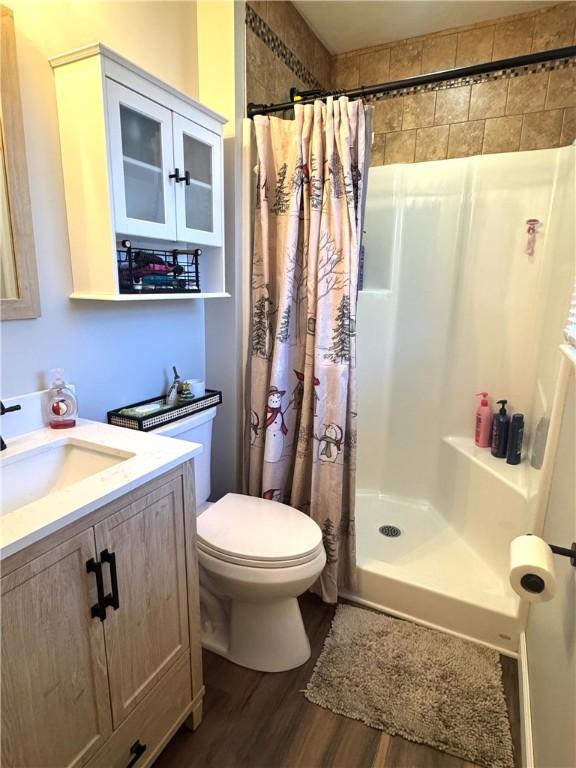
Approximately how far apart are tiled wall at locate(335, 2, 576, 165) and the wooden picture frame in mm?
1853

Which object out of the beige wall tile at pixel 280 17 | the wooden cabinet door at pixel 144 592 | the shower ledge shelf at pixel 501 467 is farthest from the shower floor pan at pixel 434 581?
the beige wall tile at pixel 280 17

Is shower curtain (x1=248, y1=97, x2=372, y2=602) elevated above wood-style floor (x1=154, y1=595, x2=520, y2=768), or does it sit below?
above

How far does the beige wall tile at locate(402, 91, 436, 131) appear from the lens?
2271mm

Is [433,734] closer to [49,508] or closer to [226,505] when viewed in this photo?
[226,505]

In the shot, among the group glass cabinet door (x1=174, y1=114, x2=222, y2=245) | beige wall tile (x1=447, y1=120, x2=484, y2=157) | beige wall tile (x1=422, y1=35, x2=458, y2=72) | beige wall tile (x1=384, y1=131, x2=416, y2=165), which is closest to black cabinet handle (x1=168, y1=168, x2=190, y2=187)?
glass cabinet door (x1=174, y1=114, x2=222, y2=245)

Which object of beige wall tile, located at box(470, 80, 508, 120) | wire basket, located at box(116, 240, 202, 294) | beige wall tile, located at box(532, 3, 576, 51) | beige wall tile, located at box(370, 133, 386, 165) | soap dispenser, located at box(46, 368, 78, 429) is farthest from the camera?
beige wall tile, located at box(370, 133, 386, 165)

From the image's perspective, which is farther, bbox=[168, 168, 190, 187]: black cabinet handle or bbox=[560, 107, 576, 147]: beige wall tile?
bbox=[560, 107, 576, 147]: beige wall tile

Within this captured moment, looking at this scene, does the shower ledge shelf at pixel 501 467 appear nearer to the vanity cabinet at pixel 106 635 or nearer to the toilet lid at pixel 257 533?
the toilet lid at pixel 257 533

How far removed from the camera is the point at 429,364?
2344 millimetres

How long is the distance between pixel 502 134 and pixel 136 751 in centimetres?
281

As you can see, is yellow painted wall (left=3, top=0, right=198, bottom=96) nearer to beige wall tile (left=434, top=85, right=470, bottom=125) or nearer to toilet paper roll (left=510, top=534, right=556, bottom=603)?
beige wall tile (left=434, top=85, right=470, bottom=125)

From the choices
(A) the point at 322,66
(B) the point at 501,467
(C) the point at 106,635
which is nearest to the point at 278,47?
(A) the point at 322,66

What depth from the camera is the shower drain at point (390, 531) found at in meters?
2.18

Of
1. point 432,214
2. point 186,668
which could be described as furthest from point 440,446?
point 186,668
